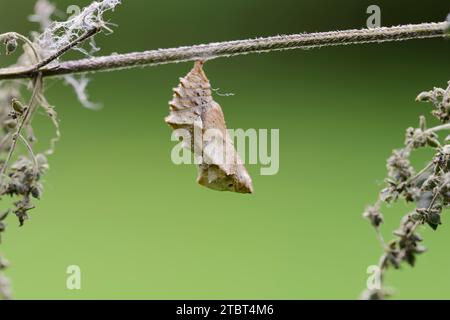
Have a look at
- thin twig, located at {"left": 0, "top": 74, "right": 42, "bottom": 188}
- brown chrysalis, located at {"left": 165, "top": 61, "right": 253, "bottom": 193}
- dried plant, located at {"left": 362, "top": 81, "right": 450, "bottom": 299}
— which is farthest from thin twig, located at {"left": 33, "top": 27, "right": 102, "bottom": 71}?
dried plant, located at {"left": 362, "top": 81, "right": 450, "bottom": 299}

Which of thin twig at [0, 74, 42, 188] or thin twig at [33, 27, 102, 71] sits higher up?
thin twig at [33, 27, 102, 71]

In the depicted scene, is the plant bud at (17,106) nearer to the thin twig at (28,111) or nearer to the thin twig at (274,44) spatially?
the thin twig at (28,111)

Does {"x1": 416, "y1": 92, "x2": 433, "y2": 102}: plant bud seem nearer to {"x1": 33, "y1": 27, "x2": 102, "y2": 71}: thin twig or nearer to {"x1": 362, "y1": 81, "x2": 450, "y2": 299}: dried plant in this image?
{"x1": 362, "y1": 81, "x2": 450, "y2": 299}: dried plant

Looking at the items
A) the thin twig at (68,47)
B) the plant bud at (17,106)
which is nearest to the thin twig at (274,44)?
the thin twig at (68,47)

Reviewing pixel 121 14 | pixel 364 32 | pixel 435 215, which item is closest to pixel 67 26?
pixel 364 32

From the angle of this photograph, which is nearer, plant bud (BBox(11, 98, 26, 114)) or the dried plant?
the dried plant

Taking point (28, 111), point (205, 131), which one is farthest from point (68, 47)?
point (205, 131)
